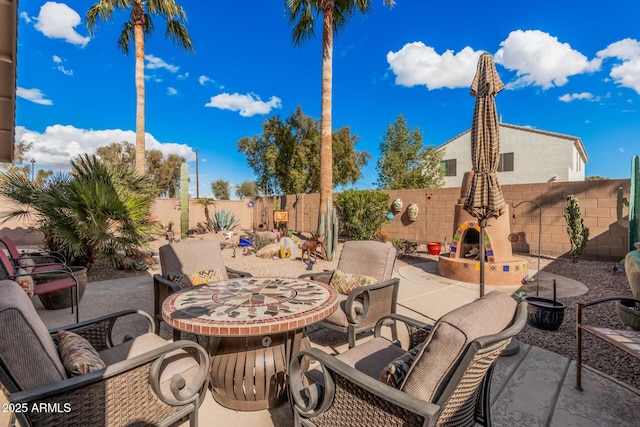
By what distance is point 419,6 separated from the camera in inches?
450

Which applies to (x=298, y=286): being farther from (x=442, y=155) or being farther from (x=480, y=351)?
(x=442, y=155)

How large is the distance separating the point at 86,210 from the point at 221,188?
3158 centimetres


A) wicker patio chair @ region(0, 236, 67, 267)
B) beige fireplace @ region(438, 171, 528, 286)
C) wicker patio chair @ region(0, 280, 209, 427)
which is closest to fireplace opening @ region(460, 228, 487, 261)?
beige fireplace @ region(438, 171, 528, 286)

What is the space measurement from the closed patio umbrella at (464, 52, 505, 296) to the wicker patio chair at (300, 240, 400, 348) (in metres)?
1.43

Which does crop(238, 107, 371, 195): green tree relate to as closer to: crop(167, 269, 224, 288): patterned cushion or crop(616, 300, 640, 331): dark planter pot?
crop(167, 269, 224, 288): patterned cushion

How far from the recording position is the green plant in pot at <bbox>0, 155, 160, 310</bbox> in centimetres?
525

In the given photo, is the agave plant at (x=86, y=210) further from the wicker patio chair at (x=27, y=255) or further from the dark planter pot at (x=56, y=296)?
the dark planter pot at (x=56, y=296)

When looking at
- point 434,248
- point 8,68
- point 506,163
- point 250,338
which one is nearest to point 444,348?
point 250,338

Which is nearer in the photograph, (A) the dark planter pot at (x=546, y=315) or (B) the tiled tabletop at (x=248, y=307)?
(B) the tiled tabletop at (x=248, y=307)

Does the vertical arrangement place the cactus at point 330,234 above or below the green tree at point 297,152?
below

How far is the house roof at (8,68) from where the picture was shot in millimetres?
2130

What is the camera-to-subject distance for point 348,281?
3.52 meters

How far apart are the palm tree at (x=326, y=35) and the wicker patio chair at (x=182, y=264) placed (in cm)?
463

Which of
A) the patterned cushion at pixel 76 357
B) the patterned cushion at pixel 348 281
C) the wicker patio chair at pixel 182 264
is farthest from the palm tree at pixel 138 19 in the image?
the patterned cushion at pixel 76 357
